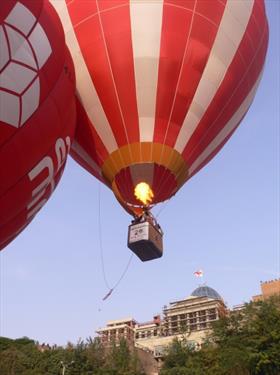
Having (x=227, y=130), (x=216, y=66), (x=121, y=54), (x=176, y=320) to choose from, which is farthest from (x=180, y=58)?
(x=176, y=320)

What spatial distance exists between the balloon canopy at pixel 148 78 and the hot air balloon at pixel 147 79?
0.07 ft

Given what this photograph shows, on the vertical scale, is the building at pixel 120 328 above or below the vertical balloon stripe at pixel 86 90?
above

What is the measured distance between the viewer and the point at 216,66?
37.8ft

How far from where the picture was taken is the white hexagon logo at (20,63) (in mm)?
7869

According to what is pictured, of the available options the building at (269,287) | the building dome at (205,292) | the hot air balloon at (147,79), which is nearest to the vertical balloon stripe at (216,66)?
the hot air balloon at (147,79)

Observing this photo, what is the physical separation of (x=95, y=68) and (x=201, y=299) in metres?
72.9

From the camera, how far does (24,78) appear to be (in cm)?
825

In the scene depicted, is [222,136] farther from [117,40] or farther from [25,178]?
[25,178]

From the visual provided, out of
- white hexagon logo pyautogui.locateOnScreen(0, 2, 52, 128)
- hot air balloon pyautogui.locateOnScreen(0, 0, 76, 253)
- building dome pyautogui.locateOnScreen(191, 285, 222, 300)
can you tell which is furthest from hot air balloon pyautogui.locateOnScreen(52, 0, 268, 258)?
building dome pyautogui.locateOnScreen(191, 285, 222, 300)

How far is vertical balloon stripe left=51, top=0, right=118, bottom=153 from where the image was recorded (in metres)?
11.3

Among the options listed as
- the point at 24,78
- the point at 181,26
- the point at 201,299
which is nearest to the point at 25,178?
the point at 24,78

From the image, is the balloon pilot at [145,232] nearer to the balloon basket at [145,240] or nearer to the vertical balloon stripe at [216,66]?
the balloon basket at [145,240]

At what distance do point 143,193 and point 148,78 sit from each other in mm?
2661

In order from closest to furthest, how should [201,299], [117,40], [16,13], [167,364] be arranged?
[16,13], [117,40], [167,364], [201,299]
